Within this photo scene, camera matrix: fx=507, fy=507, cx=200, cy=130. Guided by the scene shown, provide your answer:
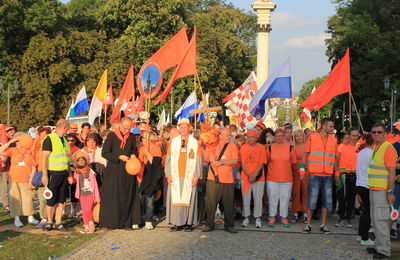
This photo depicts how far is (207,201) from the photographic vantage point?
9.13m

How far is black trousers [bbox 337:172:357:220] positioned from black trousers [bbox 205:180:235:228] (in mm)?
2271

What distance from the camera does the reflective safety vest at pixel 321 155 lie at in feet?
29.7

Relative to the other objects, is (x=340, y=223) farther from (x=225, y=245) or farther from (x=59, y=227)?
(x=59, y=227)

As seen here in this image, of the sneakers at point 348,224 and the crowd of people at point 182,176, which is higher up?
the crowd of people at point 182,176

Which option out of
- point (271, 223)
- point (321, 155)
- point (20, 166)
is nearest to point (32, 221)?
point (20, 166)

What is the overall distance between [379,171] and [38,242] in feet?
17.4

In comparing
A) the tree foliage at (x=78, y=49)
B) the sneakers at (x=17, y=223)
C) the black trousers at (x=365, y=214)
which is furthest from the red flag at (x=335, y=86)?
the tree foliage at (x=78, y=49)

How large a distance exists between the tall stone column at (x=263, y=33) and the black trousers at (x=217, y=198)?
30.9 meters

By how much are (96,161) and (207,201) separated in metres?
2.32

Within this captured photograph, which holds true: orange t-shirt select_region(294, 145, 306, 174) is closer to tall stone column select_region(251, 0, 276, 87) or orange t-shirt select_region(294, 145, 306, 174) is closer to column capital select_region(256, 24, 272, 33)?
tall stone column select_region(251, 0, 276, 87)

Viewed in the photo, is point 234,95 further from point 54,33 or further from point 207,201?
point 54,33

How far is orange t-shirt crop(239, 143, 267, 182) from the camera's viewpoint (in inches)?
375

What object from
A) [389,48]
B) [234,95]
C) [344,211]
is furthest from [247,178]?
[389,48]

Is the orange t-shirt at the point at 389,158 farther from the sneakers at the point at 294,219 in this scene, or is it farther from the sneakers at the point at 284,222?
the sneakers at the point at 294,219
